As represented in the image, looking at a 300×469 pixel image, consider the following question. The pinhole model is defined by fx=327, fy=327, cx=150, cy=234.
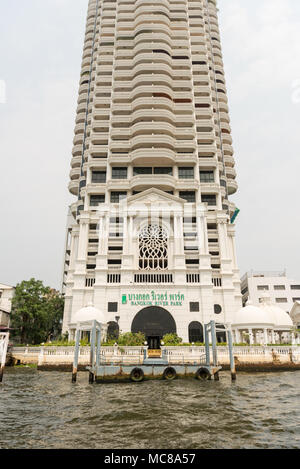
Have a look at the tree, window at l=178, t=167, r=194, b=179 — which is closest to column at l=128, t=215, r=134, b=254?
window at l=178, t=167, r=194, b=179

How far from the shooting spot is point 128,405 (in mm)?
16359

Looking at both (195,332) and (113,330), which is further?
(195,332)

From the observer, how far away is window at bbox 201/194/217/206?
198 ft

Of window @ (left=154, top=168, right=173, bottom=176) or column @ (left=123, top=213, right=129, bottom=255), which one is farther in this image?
window @ (left=154, top=168, right=173, bottom=176)

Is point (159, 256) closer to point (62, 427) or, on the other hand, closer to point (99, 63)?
point (62, 427)

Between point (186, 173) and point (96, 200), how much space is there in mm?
17385

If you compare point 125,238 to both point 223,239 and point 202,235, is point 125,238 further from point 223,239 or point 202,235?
point 223,239

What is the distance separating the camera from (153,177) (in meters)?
56.9

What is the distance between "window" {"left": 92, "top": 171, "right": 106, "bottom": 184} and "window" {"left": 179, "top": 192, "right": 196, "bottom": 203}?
15.0 metres

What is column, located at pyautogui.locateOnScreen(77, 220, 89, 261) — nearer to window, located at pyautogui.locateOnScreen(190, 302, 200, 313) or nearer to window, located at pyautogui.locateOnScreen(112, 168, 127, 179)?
window, located at pyautogui.locateOnScreen(112, 168, 127, 179)

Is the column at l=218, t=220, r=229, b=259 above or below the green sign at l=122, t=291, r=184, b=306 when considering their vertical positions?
above

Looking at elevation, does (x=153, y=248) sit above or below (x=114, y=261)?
above

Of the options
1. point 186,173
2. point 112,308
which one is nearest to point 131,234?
point 112,308

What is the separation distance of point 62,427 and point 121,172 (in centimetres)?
5251
